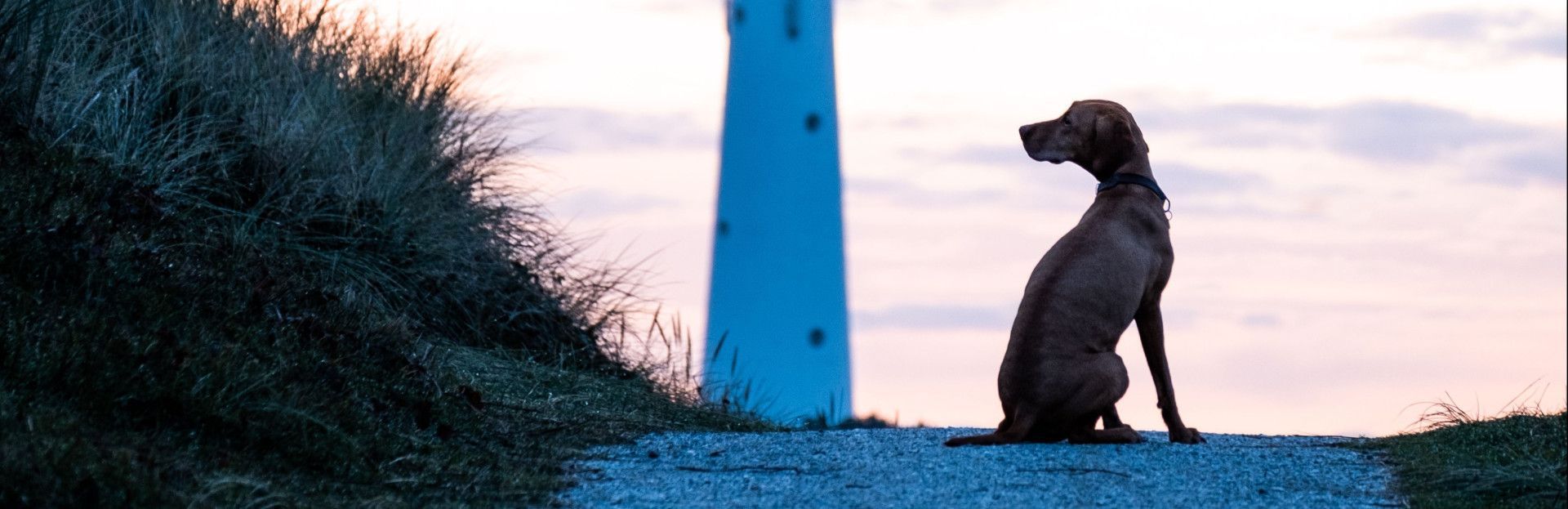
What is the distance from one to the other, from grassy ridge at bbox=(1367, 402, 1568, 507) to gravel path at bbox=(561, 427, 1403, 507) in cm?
16

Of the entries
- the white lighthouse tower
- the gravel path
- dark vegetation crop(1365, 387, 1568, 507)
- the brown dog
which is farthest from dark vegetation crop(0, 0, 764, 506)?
dark vegetation crop(1365, 387, 1568, 507)

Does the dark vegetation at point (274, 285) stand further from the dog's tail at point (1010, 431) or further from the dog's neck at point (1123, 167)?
the dog's neck at point (1123, 167)

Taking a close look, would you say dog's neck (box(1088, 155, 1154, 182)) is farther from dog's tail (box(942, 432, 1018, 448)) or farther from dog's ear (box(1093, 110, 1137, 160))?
dog's tail (box(942, 432, 1018, 448))

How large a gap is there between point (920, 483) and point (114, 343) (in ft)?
9.23

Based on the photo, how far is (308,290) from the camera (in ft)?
23.2

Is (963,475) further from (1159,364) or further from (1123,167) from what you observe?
(1123,167)

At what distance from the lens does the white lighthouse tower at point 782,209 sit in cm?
1082

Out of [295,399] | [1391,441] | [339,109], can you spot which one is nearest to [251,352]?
[295,399]

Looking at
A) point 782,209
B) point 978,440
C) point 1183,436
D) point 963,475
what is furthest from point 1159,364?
point 782,209

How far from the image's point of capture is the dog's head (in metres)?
6.30

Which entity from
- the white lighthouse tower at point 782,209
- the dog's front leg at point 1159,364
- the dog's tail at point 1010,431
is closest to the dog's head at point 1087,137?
the dog's front leg at point 1159,364

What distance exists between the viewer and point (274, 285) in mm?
6918

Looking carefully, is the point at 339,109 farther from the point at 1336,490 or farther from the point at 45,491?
the point at 1336,490

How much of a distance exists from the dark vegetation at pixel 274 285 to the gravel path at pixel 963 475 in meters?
0.40
